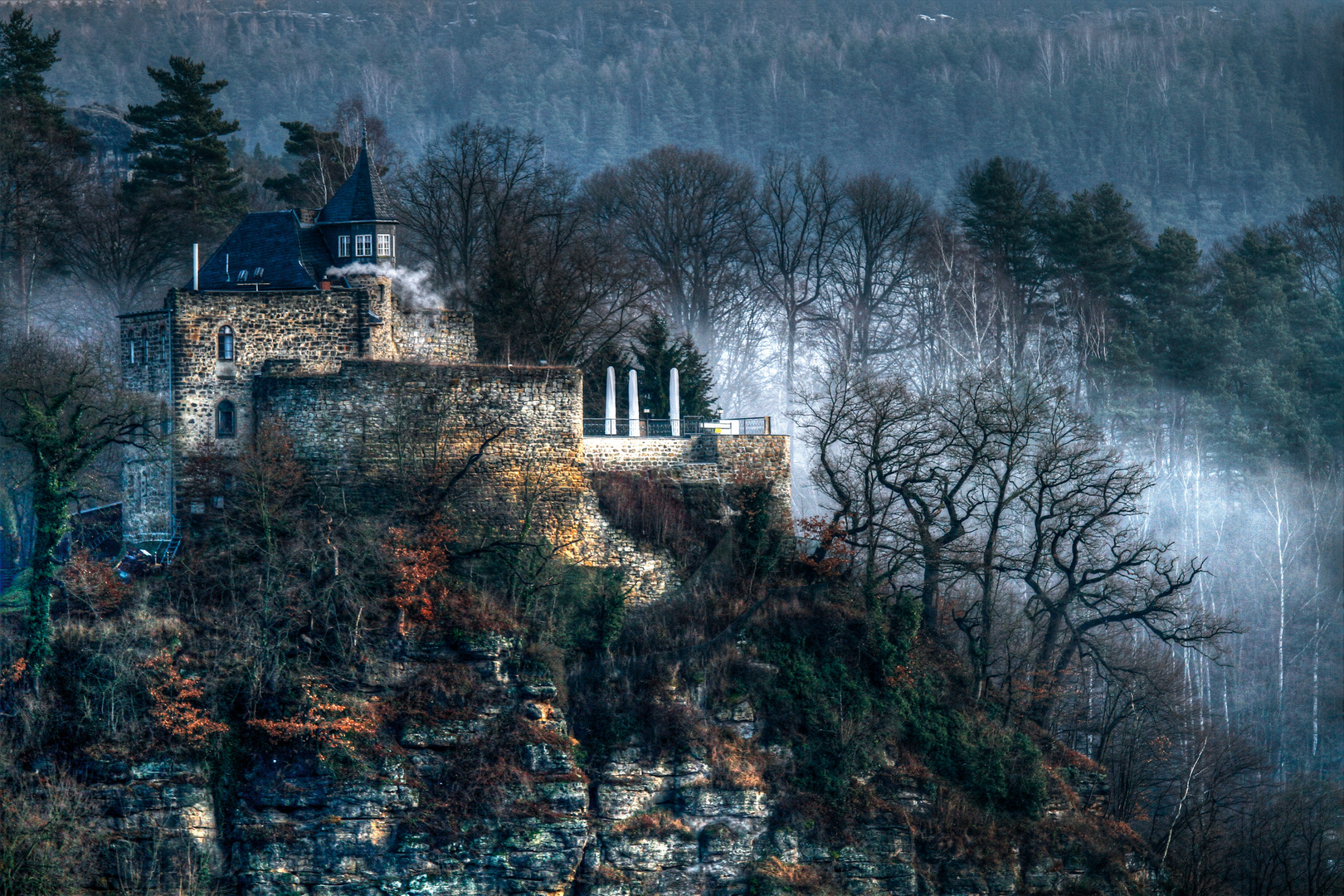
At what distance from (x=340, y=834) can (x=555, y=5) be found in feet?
316

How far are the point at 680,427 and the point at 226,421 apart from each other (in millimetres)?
11257

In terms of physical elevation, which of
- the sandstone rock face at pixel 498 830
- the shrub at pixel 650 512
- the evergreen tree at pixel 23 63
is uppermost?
the evergreen tree at pixel 23 63

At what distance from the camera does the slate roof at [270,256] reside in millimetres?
→ 42031

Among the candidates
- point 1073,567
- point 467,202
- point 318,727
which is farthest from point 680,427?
point 467,202

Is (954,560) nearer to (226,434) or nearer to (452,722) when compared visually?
(452,722)

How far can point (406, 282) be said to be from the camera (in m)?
43.5

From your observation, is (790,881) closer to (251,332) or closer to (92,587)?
(92,587)

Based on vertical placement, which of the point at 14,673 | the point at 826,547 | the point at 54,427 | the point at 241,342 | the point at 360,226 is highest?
the point at 360,226

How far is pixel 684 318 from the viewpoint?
206 ft

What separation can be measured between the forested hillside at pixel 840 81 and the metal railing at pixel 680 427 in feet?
143

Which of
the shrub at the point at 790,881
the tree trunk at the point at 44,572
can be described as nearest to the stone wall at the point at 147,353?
the tree trunk at the point at 44,572

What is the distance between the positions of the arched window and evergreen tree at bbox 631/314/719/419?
11330mm

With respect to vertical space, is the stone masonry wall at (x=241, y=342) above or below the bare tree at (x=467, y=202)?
below

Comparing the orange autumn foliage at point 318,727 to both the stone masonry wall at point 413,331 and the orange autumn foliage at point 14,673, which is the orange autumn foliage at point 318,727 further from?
the stone masonry wall at point 413,331
